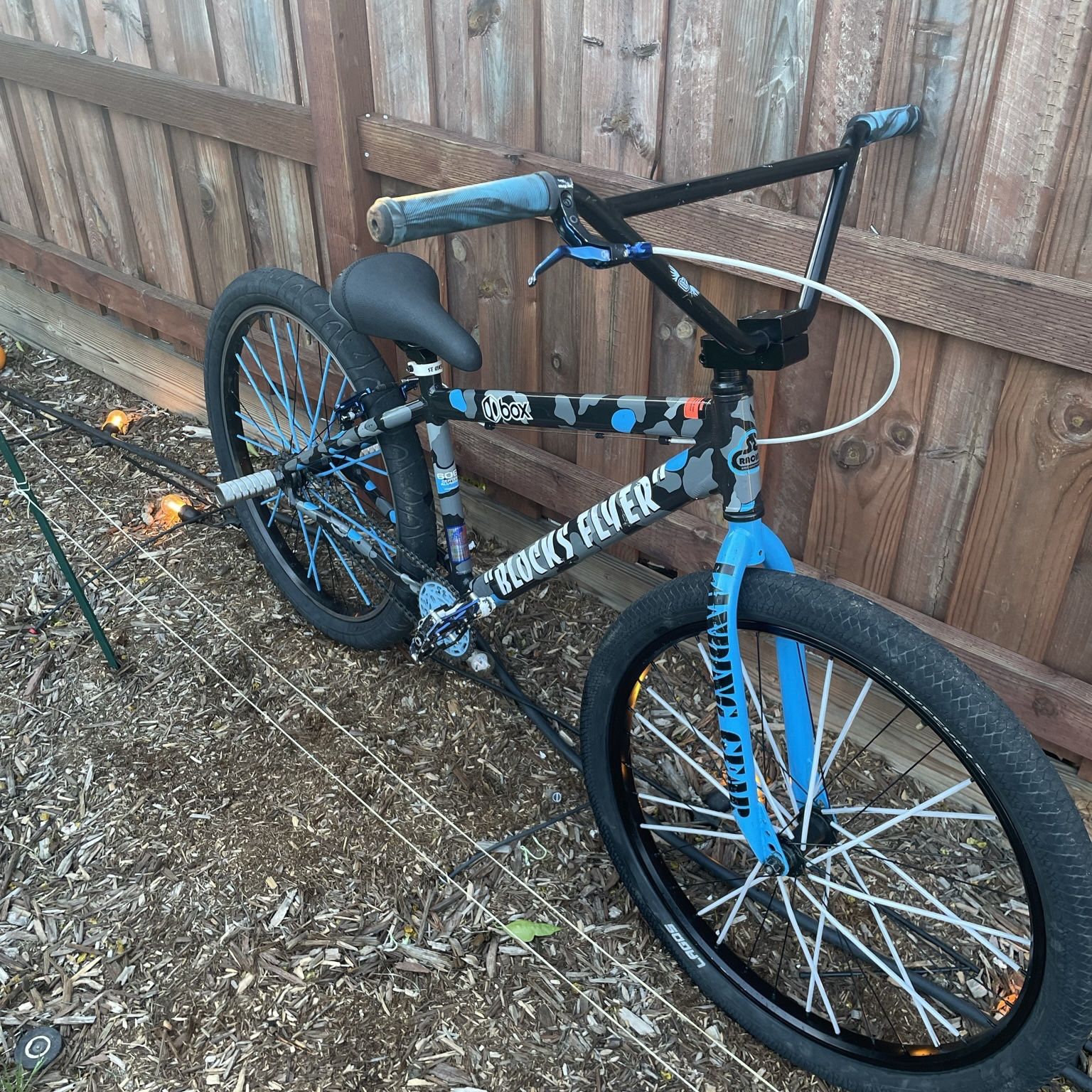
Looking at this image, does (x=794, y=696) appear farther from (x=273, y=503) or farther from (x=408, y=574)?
(x=273, y=503)

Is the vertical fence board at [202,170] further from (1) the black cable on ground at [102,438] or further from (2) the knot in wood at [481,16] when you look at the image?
(2) the knot in wood at [481,16]

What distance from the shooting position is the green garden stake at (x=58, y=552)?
239 cm

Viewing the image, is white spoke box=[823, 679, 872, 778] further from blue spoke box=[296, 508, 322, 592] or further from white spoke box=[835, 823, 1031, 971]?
blue spoke box=[296, 508, 322, 592]

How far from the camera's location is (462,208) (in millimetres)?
1304

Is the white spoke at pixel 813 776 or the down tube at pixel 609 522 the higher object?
the down tube at pixel 609 522

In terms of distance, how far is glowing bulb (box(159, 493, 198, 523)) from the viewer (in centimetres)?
319

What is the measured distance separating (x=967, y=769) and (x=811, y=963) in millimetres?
593

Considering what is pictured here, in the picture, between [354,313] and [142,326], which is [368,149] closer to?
[354,313]

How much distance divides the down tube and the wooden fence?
54cm

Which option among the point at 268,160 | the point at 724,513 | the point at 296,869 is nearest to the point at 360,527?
the point at 296,869

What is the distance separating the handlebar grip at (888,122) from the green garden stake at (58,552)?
194 cm

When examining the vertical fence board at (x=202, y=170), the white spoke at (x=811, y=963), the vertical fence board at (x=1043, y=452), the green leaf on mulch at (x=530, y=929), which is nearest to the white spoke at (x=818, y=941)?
the white spoke at (x=811, y=963)

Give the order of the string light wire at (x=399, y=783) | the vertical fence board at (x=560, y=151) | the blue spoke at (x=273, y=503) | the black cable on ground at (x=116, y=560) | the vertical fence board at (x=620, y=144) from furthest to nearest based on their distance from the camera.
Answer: the black cable on ground at (x=116, y=560) → the blue spoke at (x=273, y=503) → the vertical fence board at (x=560, y=151) → the vertical fence board at (x=620, y=144) → the string light wire at (x=399, y=783)

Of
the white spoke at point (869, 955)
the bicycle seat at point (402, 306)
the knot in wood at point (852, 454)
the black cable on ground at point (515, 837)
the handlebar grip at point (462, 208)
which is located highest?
the handlebar grip at point (462, 208)
